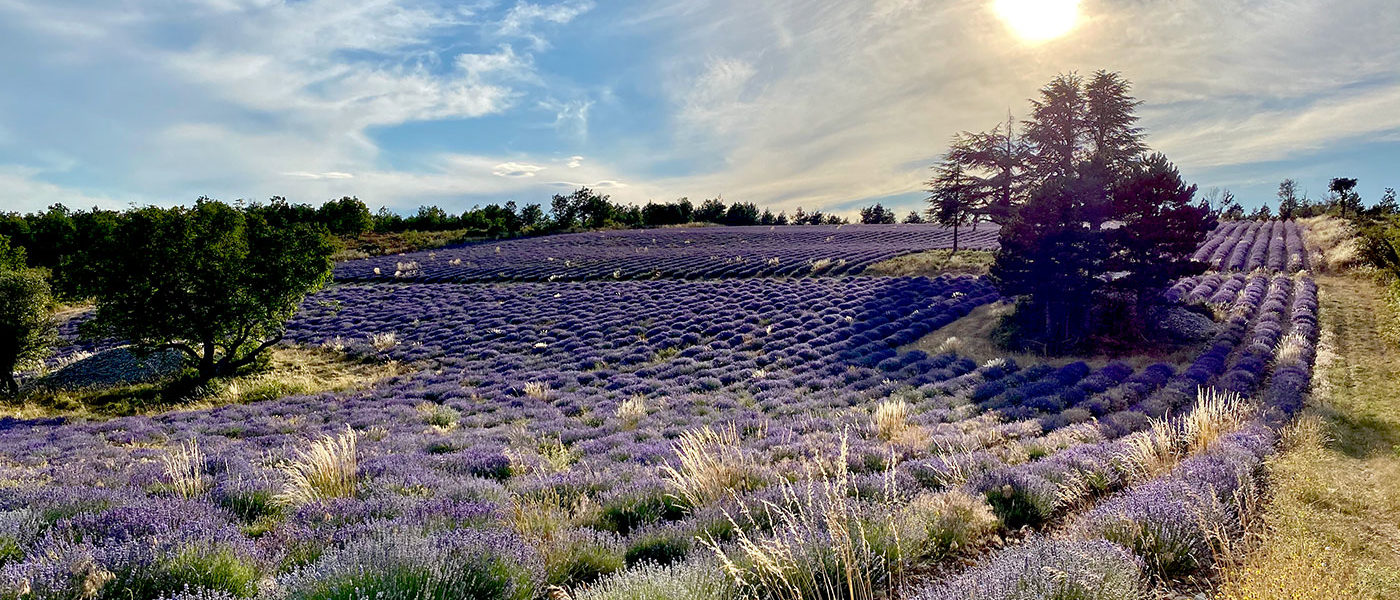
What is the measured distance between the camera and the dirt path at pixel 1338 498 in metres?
4.04

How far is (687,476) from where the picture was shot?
6086 mm

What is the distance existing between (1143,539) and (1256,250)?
160 feet

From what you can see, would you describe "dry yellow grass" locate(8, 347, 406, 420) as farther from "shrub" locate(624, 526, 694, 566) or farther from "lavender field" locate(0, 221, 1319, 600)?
"shrub" locate(624, 526, 694, 566)

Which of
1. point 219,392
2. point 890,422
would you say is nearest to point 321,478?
point 890,422

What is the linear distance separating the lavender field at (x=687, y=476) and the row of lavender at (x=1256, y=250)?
51.8ft

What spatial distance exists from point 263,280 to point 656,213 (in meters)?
73.9

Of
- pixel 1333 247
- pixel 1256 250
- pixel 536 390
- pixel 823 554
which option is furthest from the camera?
pixel 1256 250

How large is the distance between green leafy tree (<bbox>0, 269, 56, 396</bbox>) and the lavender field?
1025 cm

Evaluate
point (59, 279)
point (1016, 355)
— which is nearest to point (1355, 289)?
point (1016, 355)

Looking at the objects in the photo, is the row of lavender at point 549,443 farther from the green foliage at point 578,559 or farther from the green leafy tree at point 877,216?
the green leafy tree at point 877,216

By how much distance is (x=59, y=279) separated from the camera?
19.8 meters

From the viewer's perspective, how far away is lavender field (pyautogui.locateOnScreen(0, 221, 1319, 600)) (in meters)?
3.77

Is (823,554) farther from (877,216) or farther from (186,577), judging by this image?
(877,216)

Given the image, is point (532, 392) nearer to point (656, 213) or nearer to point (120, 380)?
point (120, 380)
